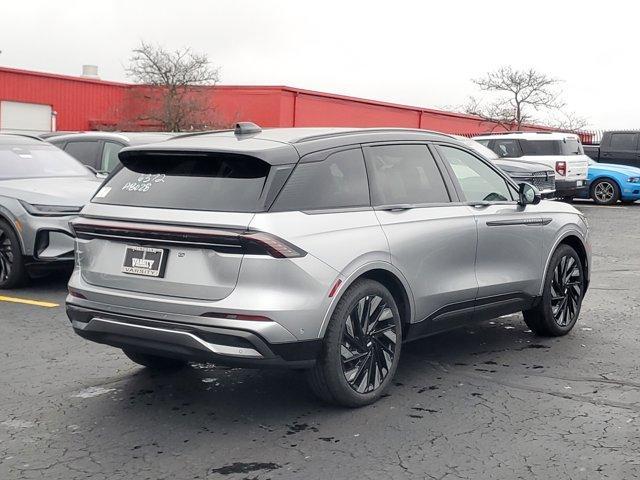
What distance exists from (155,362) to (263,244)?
178 cm

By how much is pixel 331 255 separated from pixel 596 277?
6.75m

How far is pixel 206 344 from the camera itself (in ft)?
15.3

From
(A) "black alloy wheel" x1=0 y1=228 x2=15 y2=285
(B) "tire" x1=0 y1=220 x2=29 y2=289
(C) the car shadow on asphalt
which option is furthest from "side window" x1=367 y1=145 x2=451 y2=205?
(A) "black alloy wheel" x1=0 y1=228 x2=15 y2=285

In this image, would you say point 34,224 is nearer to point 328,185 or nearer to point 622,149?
point 328,185

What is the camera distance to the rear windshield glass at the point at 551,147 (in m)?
21.6

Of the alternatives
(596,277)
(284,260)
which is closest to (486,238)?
(284,260)

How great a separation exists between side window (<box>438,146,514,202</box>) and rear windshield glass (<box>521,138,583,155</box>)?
1543 centimetres

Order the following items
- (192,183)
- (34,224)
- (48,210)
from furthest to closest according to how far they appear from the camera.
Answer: (48,210)
(34,224)
(192,183)

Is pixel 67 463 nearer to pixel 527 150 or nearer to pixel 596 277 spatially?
pixel 596 277

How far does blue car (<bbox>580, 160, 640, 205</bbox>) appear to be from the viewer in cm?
2317

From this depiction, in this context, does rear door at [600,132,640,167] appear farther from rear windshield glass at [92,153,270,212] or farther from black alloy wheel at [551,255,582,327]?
rear windshield glass at [92,153,270,212]

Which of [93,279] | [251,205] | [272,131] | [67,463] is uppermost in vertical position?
[272,131]

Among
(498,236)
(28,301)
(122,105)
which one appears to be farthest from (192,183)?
(122,105)

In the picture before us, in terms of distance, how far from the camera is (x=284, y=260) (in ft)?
15.4
